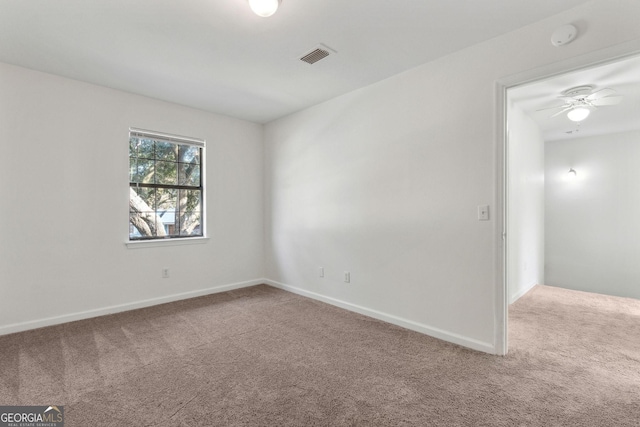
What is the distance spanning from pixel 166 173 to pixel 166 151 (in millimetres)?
291

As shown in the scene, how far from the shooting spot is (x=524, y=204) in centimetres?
440

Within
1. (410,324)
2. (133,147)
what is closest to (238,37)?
(133,147)

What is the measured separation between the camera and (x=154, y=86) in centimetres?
342

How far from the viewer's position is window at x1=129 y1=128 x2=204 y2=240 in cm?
379

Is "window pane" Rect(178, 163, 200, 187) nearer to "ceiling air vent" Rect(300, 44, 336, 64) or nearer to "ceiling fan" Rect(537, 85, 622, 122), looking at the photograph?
"ceiling air vent" Rect(300, 44, 336, 64)

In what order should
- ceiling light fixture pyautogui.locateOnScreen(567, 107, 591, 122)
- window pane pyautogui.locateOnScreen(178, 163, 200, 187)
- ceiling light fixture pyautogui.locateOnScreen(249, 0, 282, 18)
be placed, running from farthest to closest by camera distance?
window pane pyautogui.locateOnScreen(178, 163, 200, 187) → ceiling light fixture pyautogui.locateOnScreen(567, 107, 591, 122) → ceiling light fixture pyautogui.locateOnScreen(249, 0, 282, 18)

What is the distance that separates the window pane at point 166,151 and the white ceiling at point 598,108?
13.3ft

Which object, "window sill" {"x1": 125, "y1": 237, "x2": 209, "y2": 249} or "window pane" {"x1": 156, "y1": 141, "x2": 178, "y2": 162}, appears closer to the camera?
"window sill" {"x1": 125, "y1": 237, "x2": 209, "y2": 249}

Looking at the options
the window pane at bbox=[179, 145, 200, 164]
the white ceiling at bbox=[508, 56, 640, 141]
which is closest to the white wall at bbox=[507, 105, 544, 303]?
the white ceiling at bbox=[508, 56, 640, 141]

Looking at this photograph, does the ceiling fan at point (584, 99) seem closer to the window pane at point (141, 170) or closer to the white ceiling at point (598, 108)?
the white ceiling at point (598, 108)

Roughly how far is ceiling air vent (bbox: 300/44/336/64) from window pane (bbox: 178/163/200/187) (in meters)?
2.32

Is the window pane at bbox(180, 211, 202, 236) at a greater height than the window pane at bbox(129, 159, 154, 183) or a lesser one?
lesser

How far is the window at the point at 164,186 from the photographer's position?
3.79 m

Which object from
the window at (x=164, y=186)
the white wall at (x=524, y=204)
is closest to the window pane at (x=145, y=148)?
the window at (x=164, y=186)
